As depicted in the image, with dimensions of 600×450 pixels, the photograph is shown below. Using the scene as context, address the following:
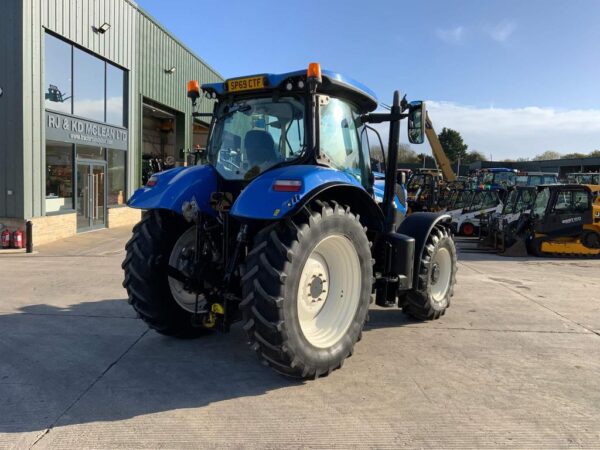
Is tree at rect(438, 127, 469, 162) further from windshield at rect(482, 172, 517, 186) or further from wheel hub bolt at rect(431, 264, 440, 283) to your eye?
wheel hub bolt at rect(431, 264, 440, 283)

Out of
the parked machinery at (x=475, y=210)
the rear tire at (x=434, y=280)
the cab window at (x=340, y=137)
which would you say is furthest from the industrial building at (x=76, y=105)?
the parked machinery at (x=475, y=210)

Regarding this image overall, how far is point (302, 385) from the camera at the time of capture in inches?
154

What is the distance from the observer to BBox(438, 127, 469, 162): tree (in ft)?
245

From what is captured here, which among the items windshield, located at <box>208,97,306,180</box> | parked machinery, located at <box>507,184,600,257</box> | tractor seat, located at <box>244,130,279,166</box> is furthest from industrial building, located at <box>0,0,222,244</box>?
parked machinery, located at <box>507,184,600,257</box>

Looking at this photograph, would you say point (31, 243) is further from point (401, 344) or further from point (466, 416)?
point (466, 416)

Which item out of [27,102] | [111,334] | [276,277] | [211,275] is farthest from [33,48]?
[276,277]

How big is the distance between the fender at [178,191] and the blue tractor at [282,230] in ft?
0.03

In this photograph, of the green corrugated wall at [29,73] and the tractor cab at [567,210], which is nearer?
the green corrugated wall at [29,73]

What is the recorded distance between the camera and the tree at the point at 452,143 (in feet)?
245

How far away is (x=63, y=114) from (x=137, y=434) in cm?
1143

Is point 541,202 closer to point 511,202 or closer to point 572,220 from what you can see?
point 572,220

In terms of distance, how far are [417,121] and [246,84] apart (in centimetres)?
177

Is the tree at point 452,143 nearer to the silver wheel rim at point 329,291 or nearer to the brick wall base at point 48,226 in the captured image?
the brick wall base at point 48,226

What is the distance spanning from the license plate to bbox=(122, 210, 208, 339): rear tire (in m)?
1.31
